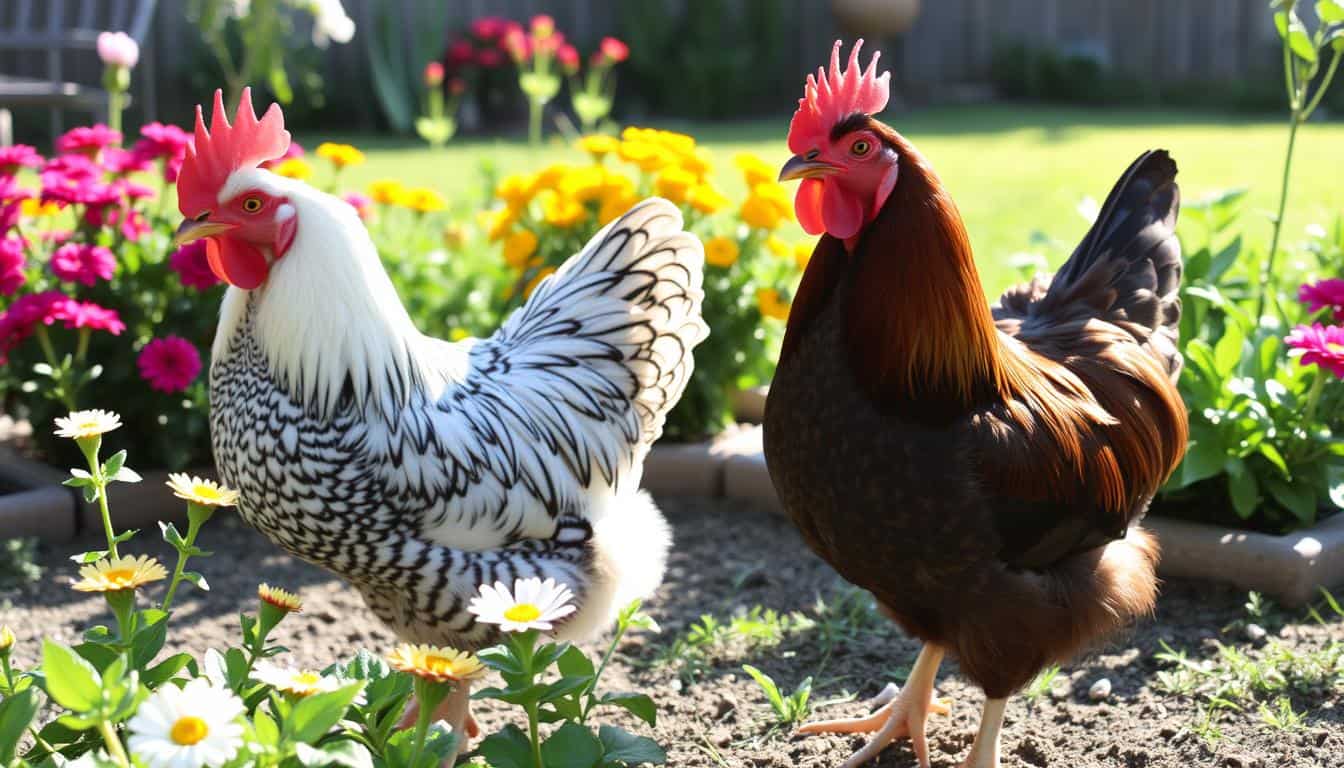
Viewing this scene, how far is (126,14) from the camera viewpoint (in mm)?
9000

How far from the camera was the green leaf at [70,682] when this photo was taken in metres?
1.83

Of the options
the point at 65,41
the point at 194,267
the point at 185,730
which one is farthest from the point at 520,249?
the point at 65,41

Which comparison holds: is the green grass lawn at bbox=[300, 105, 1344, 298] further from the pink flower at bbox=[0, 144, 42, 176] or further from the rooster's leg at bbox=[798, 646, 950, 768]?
the rooster's leg at bbox=[798, 646, 950, 768]

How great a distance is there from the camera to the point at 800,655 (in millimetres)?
3779

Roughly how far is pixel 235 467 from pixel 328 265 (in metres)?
0.48

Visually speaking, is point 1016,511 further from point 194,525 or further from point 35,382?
point 35,382

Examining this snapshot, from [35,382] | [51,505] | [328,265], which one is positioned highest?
[328,265]

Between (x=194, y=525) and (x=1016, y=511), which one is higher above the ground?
(x=194, y=525)

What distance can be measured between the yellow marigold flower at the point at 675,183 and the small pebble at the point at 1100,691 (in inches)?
90.5

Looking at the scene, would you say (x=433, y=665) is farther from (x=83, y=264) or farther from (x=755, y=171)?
(x=755, y=171)

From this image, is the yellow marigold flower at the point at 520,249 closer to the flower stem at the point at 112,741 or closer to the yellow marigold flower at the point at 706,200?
the yellow marigold flower at the point at 706,200

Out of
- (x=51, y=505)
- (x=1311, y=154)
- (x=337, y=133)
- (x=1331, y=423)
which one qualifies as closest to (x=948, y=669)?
(x=1331, y=423)

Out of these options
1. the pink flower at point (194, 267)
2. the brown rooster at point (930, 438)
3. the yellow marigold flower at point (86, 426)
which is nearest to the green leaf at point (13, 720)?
the yellow marigold flower at point (86, 426)

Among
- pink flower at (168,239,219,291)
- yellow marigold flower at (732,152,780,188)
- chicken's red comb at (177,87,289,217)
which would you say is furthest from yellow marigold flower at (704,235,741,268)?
chicken's red comb at (177,87,289,217)
